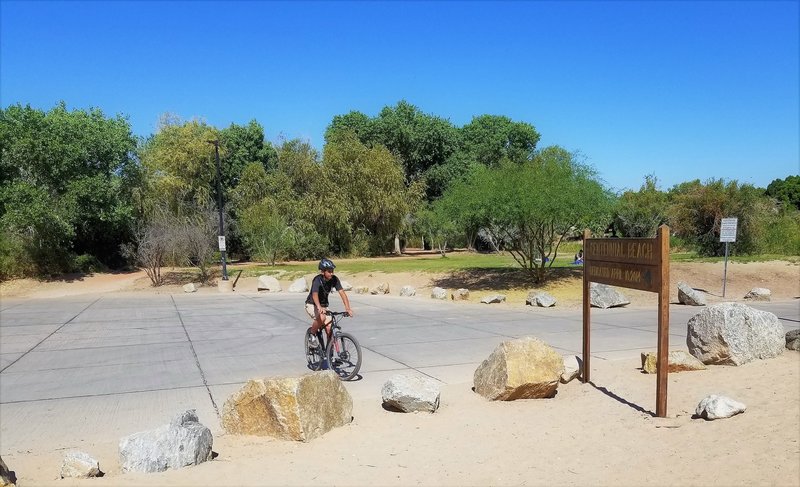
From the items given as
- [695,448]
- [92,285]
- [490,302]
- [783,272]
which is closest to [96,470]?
[695,448]

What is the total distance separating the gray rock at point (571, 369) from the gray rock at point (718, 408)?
199 cm

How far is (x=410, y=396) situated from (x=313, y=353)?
290cm

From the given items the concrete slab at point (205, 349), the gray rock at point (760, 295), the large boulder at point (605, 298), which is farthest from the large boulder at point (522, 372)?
the gray rock at point (760, 295)

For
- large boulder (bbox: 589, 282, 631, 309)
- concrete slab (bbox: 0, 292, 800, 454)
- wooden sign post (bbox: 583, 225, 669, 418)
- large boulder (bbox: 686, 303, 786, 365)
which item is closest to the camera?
wooden sign post (bbox: 583, 225, 669, 418)

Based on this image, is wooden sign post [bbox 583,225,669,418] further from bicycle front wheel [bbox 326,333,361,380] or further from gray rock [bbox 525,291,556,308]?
gray rock [bbox 525,291,556,308]

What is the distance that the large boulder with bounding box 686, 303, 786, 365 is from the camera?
28.3ft

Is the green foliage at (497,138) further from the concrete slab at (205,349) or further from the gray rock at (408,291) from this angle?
the concrete slab at (205,349)

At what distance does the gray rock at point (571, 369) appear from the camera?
8.07m

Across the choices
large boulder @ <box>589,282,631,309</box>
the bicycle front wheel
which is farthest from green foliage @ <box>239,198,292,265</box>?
the bicycle front wheel

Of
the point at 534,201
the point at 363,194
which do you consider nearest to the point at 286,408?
the point at 534,201

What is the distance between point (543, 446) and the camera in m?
5.64

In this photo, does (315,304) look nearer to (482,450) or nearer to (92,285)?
(482,450)

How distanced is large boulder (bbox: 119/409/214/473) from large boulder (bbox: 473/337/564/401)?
363 cm

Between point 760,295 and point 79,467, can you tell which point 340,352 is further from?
point 760,295
